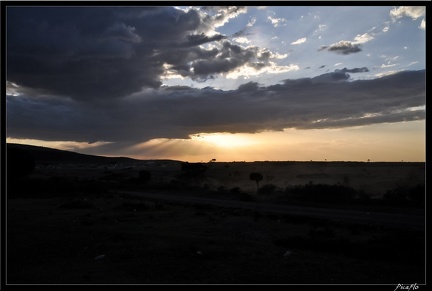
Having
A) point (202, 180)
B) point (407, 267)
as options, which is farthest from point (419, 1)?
point (202, 180)

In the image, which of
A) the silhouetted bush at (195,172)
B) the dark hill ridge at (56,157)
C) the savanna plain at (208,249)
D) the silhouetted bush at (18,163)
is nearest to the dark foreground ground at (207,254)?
the savanna plain at (208,249)

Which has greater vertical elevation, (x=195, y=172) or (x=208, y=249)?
(x=195, y=172)

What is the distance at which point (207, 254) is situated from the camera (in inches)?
449

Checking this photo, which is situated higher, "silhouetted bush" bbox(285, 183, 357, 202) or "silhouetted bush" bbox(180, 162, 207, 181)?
"silhouetted bush" bbox(180, 162, 207, 181)

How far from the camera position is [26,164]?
44969 mm

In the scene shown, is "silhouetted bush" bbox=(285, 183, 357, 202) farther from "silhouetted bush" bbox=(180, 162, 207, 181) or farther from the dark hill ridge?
the dark hill ridge

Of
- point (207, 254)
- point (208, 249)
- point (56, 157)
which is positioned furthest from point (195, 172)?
point (56, 157)

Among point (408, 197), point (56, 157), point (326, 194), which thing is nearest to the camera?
point (408, 197)

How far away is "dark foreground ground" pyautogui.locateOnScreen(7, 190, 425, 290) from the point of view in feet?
30.8

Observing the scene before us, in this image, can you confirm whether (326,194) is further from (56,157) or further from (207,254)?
(56,157)

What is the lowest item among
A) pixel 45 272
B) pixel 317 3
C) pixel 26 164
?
pixel 45 272

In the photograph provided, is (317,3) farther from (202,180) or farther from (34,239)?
(202,180)

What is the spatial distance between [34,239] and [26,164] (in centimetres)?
3461

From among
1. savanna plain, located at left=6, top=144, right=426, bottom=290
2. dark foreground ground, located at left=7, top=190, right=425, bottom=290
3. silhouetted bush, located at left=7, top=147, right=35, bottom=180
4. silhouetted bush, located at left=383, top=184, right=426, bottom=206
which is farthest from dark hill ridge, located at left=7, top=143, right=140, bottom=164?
dark foreground ground, located at left=7, top=190, right=425, bottom=290
